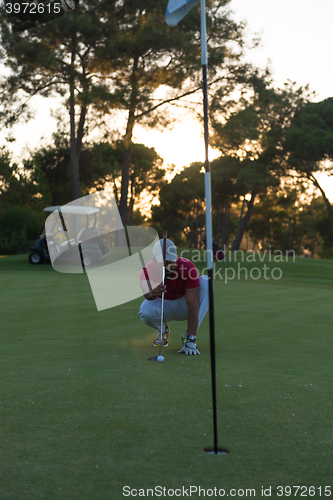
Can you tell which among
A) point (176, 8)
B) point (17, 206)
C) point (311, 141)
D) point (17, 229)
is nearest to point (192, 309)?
point (176, 8)

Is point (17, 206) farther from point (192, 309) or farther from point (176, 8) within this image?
point (176, 8)

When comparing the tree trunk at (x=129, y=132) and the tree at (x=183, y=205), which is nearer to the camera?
the tree trunk at (x=129, y=132)

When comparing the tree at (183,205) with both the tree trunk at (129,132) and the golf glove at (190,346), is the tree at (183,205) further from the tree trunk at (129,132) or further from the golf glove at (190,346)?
the golf glove at (190,346)

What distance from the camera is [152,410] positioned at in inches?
148

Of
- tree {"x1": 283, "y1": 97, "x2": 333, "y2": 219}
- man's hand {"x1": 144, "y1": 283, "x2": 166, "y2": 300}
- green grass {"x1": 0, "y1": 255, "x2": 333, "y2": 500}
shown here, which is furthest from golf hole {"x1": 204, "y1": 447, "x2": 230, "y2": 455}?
tree {"x1": 283, "y1": 97, "x2": 333, "y2": 219}

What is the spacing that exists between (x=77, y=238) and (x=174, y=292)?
51.2 ft

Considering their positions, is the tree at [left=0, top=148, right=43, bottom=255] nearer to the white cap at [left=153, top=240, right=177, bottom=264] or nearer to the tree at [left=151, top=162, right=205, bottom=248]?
the tree at [left=151, top=162, right=205, bottom=248]

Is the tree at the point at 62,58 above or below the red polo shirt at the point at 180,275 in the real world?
above

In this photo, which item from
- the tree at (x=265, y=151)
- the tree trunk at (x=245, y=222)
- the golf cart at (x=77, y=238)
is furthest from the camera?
the tree trunk at (x=245, y=222)

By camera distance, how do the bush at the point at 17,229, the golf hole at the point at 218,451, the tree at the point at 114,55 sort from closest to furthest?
the golf hole at the point at 218,451, the tree at the point at 114,55, the bush at the point at 17,229

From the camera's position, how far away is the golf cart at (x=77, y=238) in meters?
21.0

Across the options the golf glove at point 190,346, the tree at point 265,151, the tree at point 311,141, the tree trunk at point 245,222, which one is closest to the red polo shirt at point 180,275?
the golf glove at point 190,346

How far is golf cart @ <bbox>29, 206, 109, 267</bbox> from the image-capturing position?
68.8 ft

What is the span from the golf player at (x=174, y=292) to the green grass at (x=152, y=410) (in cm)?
30
